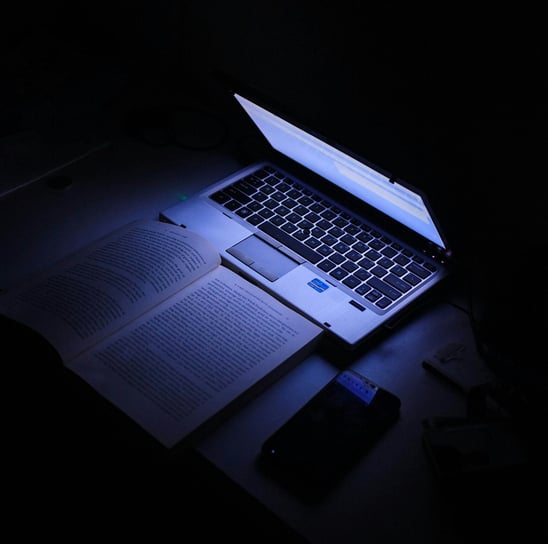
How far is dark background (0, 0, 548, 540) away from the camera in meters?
1.06

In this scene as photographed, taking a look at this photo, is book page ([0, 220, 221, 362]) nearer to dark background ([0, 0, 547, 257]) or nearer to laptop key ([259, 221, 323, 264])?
laptop key ([259, 221, 323, 264])

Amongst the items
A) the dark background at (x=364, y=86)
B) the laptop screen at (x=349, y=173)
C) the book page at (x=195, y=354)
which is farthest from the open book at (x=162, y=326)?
the laptop screen at (x=349, y=173)

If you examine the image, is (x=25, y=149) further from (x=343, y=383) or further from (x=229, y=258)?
(x=343, y=383)

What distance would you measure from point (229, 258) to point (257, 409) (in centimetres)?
30

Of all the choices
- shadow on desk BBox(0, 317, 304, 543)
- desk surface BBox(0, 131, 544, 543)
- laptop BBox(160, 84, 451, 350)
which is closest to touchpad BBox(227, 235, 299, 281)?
laptop BBox(160, 84, 451, 350)

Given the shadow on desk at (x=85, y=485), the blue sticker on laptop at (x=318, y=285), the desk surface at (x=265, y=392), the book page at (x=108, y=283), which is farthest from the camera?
the shadow on desk at (x=85, y=485)

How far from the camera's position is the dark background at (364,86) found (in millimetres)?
1063

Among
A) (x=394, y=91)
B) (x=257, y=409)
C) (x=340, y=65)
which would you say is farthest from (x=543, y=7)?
(x=257, y=409)

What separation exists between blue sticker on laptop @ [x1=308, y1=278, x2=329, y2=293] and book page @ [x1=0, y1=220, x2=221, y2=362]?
0.55 feet

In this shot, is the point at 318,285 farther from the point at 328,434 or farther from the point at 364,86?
the point at 364,86

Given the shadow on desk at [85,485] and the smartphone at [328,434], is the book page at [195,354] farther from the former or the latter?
the shadow on desk at [85,485]

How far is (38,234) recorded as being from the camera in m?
1.25

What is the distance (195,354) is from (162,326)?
80 mm

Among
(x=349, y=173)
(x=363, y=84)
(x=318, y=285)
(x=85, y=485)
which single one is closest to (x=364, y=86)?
(x=363, y=84)
